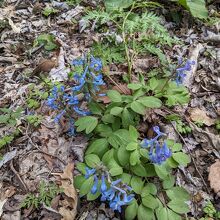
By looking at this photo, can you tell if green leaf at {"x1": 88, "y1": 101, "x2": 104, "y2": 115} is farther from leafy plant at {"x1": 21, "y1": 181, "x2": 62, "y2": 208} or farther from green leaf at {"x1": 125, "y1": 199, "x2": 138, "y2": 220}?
green leaf at {"x1": 125, "y1": 199, "x2": 138, "y2": 220}

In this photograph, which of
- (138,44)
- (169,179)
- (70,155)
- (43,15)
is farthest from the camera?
(43,15)

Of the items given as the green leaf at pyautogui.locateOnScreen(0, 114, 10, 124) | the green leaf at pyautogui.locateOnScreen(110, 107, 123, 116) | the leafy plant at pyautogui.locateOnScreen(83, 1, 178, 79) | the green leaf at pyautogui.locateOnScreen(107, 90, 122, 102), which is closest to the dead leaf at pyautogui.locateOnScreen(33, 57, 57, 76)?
the leafy plant at pyautogui.locateOnScreen(83, 1, 178, 79)

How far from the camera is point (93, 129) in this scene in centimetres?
289

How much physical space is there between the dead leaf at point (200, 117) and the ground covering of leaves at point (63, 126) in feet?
0.03

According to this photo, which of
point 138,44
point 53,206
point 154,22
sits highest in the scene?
point 154,22

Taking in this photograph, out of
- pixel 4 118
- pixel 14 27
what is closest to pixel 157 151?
pixel 4 118

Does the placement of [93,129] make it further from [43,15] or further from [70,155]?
[43,15]

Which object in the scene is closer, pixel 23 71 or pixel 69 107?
pixel 69 107

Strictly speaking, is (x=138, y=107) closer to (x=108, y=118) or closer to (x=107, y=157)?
(x=108, y=118)

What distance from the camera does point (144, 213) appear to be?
8.16 feet

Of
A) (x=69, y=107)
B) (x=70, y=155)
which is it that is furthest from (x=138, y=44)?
(x=70, y=155)

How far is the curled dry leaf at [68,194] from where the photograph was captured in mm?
2734

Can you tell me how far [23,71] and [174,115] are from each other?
2093 mm

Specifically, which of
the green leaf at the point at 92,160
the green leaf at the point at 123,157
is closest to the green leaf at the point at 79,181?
the green leaf at the point at 92,160
